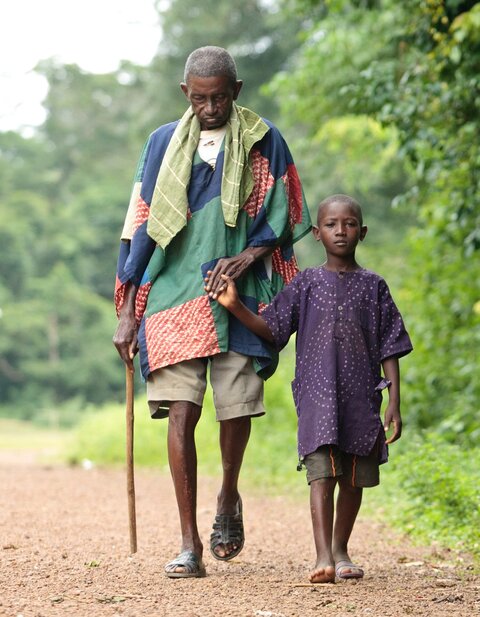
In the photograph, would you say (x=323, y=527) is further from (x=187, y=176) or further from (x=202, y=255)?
(x=187, y=176)

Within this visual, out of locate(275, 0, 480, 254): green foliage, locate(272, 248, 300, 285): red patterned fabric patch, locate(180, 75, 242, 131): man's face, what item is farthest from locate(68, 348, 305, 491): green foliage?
locate(180, 75, 242, 131): man's face

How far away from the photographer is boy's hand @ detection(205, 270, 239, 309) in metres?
4.66

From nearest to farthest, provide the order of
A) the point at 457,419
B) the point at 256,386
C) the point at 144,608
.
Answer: the point at 144,608, the point at 256,386, the point at 457,419

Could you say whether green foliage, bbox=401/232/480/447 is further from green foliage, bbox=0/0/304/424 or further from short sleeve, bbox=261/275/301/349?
green foliage, bbox=0/0/304/424

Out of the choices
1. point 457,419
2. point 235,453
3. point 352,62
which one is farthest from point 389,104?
point 352,62

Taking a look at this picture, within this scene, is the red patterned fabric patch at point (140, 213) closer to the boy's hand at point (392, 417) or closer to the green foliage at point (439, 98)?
the boy's hand at point (392, 417)

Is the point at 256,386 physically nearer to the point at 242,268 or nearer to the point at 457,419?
the point at 242,268

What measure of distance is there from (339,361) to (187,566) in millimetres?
1025

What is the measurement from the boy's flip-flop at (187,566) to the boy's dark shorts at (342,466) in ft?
1.85

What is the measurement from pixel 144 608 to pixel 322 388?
1178 mm

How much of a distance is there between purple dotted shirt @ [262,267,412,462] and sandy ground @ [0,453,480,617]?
613 millimetres

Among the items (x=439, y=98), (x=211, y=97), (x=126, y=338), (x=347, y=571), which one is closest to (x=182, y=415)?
(x=126, y=338)

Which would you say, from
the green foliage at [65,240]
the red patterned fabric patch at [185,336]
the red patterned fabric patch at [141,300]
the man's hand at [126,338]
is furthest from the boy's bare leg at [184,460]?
the green foliage at [65,240]

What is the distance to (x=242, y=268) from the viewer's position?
479 centimetres
